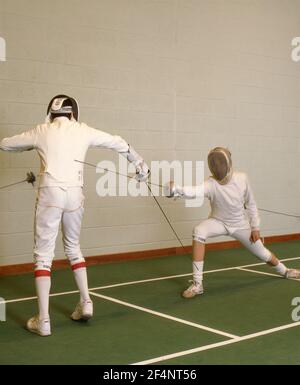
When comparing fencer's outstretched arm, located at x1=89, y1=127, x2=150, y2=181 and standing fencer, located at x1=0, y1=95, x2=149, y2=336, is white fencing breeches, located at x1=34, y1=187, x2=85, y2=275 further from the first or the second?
fencer's outstretched arm, located at x1=89, y1=127, x2=150, y2=181

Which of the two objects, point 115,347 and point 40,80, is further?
point 40,80

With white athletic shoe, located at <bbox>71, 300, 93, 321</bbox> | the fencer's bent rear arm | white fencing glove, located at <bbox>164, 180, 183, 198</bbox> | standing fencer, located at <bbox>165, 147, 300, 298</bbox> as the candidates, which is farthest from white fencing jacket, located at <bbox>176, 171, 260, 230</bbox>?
white athletic shoe, located at <bbox>71, 300, 93, 321</bbox>

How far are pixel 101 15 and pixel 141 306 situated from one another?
10.3 feet

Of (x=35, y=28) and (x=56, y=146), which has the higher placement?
(x=35, y=28)

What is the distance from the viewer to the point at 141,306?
4.21 meters

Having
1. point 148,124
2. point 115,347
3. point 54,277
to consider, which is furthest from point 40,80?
point 115,347

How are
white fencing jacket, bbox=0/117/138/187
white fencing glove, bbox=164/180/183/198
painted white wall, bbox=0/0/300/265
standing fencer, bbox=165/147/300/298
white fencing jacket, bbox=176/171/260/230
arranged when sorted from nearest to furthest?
white fencing jacket, bbox=0/117/138/187 → white fencing glove, bbox=164/180/183/198 → standing fencer, bbox=165/147/300/298 → white fencing jacket, bbox=176/171/260/230 → painted white wall, bbox=0/0/300/265

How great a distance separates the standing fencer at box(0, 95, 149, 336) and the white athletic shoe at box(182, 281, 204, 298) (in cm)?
101

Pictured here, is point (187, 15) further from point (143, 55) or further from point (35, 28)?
point (35, 28)

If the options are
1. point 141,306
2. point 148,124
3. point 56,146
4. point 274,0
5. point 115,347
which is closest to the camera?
point 115,347

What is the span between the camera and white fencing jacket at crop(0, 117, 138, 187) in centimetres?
357

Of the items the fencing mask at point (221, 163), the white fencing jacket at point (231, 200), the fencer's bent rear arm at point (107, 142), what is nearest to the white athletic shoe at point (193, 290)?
the white fencing jacket at point (231, 200)

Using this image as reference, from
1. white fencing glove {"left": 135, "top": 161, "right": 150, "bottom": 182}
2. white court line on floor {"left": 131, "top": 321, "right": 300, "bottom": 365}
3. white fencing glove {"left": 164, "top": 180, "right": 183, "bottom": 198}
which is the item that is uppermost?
white fencing glove {"left": 135, "top": 161, "right": 150, "bottom": 182}

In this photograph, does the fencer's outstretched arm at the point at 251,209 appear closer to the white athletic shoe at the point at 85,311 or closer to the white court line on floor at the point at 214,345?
the white court line on floor at the point at 214,345
